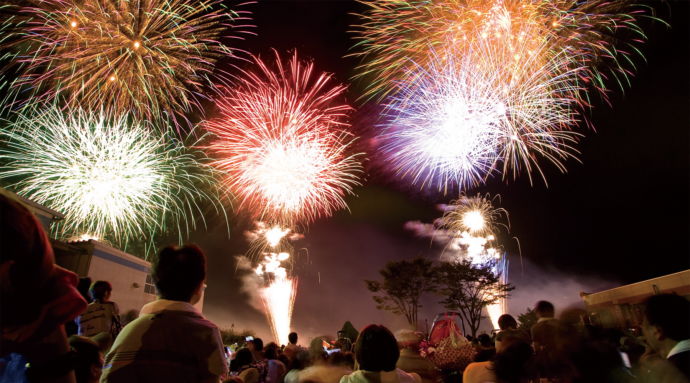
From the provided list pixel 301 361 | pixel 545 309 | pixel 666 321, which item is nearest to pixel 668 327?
pixel 666 321

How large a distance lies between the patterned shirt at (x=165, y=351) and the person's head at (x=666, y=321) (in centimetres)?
360

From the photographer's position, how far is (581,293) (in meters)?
28.4

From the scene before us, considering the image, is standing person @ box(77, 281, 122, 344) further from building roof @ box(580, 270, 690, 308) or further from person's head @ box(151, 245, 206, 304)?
building roof @ box(580, 270, 690, 308)

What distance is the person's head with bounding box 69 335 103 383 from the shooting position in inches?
93.0

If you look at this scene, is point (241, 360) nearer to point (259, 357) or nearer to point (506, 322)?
point (259, 357)

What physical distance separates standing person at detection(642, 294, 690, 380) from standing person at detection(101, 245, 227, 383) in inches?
137

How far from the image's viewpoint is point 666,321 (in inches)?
130

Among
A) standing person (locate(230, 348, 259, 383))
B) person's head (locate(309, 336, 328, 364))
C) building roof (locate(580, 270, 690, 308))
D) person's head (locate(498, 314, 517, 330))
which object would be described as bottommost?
standing person (locate(230, 348, 259, 383))

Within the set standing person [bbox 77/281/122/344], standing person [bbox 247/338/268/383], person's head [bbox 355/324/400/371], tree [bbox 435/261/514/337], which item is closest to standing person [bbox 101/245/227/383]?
A: person's head [bbox 355/324/400/371]

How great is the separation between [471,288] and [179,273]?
3085cm

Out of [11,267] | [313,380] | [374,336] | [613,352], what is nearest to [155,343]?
[11,267]

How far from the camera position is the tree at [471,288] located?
98.5 ft

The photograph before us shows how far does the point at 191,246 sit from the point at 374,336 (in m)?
1.79

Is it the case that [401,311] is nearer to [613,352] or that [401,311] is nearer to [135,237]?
[135,237]
